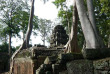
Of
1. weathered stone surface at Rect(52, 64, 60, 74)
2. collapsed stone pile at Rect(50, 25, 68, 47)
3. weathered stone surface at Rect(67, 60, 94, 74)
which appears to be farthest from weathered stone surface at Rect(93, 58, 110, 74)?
collapsed stone pile at Rect(50, 25, 68, 47)

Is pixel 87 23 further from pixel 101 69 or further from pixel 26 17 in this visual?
pixel 26 17

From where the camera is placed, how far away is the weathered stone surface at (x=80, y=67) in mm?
2734

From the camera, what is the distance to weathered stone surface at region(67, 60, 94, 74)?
2734mm

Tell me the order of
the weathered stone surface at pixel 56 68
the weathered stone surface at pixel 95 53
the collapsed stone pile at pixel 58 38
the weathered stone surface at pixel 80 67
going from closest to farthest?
the weathered stone surface at pixel 80 67
the weathered stone surface at pixel 95 53
the weathered stone surface at pixel 56 68
the collapsed stone pile at pixel 58 38

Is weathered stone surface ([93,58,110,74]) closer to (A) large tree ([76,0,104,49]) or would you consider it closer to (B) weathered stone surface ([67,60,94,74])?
(B) weathered stone surface ([67,60,94,74])

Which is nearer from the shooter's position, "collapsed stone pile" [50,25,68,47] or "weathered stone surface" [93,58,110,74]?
"weathered stone surface" [93,58,110,74]

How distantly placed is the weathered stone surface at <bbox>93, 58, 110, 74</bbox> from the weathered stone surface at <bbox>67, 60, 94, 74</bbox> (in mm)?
98

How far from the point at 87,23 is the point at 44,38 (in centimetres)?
3630

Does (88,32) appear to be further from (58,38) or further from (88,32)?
(58,38)

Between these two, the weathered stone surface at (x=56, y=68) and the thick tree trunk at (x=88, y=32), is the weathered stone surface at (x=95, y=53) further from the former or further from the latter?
the thick tree trunk at (x=88, y=32)

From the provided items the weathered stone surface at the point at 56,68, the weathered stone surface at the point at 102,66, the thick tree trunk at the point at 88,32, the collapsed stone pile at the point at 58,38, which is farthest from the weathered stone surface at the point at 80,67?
the collapsed stone pile at the point at 58,38

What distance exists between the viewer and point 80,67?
111 inches

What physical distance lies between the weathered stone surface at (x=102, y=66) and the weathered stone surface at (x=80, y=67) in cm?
10

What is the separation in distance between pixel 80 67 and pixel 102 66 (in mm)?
410
